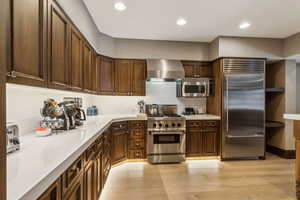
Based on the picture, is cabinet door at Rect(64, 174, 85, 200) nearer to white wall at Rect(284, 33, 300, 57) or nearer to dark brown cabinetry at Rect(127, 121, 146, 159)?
dark brown cabinetry at Rect(127, 121, 146, 159)

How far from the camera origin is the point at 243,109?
3510mm

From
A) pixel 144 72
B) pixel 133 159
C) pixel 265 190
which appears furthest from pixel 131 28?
pixel 265 190

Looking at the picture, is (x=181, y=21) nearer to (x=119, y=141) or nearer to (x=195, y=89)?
(x=195, y=89)

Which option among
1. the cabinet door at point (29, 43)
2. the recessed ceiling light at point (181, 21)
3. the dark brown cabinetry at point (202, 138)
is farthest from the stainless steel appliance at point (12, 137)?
the dark brown cabinetry at point (202, 138)

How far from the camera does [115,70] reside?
3.73 m

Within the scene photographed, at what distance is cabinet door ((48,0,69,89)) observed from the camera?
1.45m

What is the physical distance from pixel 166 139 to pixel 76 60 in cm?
232

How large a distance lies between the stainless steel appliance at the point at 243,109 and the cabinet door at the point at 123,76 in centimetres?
210

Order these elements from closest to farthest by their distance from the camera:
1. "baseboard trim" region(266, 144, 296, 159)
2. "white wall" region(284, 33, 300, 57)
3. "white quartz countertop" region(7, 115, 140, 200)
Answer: "white quartz countertop" region(7, 115, 140, 200) → "white wall" region(284, 33, 300, 57) → "baseboard trim" region(266, 144, 296, 159)

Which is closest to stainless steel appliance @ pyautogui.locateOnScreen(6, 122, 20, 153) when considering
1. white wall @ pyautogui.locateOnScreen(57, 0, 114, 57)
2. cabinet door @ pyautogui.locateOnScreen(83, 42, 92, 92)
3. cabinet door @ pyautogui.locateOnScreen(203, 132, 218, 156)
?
white wall @ pyautogui.locateOnScreen(57, 0, 114, 57)

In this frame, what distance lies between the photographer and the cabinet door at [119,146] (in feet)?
10.3

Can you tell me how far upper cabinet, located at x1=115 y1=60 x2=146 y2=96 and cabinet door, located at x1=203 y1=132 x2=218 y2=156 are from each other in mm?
1708

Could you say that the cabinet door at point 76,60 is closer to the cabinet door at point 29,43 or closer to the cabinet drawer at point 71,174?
the cabinet door at point 29,43

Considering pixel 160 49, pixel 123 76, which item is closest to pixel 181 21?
pixel 160 49
